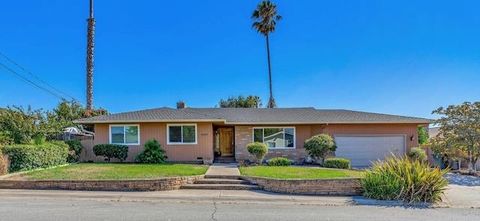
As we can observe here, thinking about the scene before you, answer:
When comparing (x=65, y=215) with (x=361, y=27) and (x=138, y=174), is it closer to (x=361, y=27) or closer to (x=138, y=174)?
(x=138, y=174)

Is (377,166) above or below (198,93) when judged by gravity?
below

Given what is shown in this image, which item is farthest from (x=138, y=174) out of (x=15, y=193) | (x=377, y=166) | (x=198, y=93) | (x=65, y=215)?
(x=198, y=93)

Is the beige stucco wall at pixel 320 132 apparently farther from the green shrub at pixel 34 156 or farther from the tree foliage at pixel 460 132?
the green shrub at pixel 34 156

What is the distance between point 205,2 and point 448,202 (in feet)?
43.1

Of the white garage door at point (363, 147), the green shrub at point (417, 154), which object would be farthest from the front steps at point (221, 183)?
the green shrub at point (417, 154)

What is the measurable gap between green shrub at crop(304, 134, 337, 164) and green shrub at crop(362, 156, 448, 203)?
7.50 m

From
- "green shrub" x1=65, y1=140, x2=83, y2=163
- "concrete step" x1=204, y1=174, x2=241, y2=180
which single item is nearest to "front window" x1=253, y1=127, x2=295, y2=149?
"concrete step" x1=204, y1=174, x2=241, y2=180

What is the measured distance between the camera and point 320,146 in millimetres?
20297

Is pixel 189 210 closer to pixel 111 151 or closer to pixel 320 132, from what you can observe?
pixel 111 151

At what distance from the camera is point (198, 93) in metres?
32.9

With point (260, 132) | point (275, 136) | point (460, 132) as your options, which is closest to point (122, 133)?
point (260, 132)

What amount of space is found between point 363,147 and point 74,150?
50.4ft

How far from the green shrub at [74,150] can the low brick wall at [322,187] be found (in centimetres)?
A: 1201

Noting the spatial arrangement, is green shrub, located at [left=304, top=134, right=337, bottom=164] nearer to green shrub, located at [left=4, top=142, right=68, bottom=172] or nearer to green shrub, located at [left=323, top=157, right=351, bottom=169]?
green shrub, located at [left=323, top=157, right=351, bottom=169]
